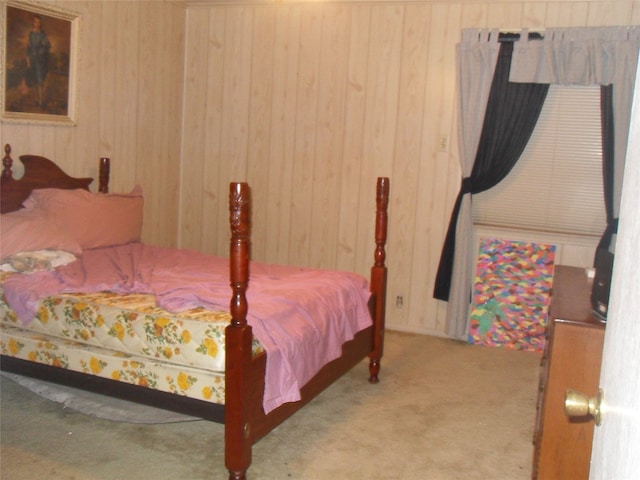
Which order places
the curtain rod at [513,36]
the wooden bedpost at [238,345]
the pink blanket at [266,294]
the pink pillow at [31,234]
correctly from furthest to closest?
the curtain rod at [513,36] < the pink pillow at [31,234] < the pink blanket at [266,294] < the wooden bedpost at [238,345]

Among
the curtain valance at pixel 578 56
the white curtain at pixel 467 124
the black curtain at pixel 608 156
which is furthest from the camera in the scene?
the white curtain at pixel 467 124

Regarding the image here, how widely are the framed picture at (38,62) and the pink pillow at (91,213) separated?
0.50 meters

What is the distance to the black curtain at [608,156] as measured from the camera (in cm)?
419

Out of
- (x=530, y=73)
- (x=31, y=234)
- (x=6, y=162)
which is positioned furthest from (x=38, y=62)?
(x=530, y=73)

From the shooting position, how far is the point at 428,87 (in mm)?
4645

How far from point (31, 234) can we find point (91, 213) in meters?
0.54

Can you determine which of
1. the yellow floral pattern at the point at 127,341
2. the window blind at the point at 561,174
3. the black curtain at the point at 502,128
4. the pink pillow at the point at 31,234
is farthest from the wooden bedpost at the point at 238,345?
the window blind at the point at 561,174

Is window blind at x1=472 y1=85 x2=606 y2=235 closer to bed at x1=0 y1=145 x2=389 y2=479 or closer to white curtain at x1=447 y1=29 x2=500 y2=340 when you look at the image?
white curtain at x1=447 y1=29 x2=500 y2=340

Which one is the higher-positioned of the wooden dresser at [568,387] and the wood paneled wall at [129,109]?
the wood paneled wall at [129,109]

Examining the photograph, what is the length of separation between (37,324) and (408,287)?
2.73m

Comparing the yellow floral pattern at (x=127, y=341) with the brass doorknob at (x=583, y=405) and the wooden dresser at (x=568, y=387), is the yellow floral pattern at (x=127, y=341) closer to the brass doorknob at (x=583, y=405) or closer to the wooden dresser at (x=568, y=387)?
the wooden dresser at (x=568, y=387)

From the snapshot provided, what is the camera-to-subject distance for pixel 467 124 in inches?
177

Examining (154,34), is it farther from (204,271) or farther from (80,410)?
(80,410)

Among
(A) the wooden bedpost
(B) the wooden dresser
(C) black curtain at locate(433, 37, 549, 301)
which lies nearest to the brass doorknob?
(B) the wooden dresser
